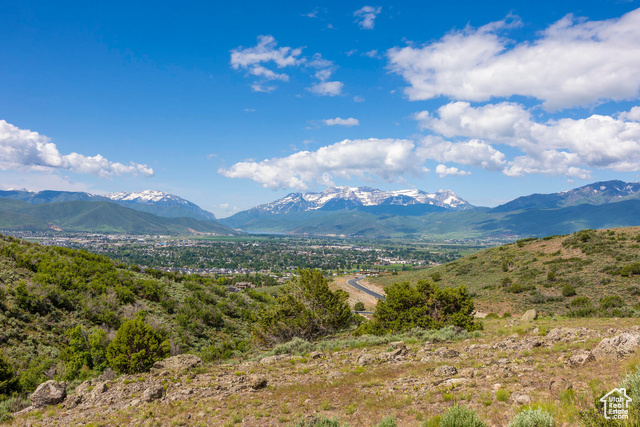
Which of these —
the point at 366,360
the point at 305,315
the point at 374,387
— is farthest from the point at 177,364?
the point at 305,315

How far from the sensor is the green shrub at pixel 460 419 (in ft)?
20.9

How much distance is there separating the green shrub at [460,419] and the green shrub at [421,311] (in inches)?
595

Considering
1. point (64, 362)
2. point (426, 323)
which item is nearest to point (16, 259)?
point (64, 362)

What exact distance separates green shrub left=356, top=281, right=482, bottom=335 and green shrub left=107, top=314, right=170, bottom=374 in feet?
42.9

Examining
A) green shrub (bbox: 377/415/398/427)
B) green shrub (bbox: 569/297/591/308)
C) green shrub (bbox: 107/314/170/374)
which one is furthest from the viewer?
green shrub (bbox: 569/297/591/308)

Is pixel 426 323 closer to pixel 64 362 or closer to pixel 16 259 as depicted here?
pixel 64 362

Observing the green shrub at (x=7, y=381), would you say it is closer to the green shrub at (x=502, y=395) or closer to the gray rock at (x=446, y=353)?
the gray rock at (x=446, y=353)

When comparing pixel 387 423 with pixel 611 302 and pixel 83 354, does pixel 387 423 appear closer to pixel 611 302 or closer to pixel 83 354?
pixel 83 354

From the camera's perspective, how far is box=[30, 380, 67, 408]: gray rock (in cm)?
1212

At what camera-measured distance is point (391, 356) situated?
14531 mm

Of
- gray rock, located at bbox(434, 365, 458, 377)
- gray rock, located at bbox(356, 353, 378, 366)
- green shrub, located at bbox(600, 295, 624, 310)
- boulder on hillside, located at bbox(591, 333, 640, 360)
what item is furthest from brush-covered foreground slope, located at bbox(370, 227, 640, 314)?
gray rock, located at bbox(356, 353, 378, 366)

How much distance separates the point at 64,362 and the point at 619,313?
40.2m

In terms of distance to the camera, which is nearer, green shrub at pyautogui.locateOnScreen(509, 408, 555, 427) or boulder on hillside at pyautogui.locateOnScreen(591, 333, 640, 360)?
green shrub at pyautogui.locateOnScreen(509, 408, 555, 427)

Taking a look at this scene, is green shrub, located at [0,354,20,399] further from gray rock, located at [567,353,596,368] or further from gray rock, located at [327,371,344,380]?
gray rock, located at [567,353,596,368]
